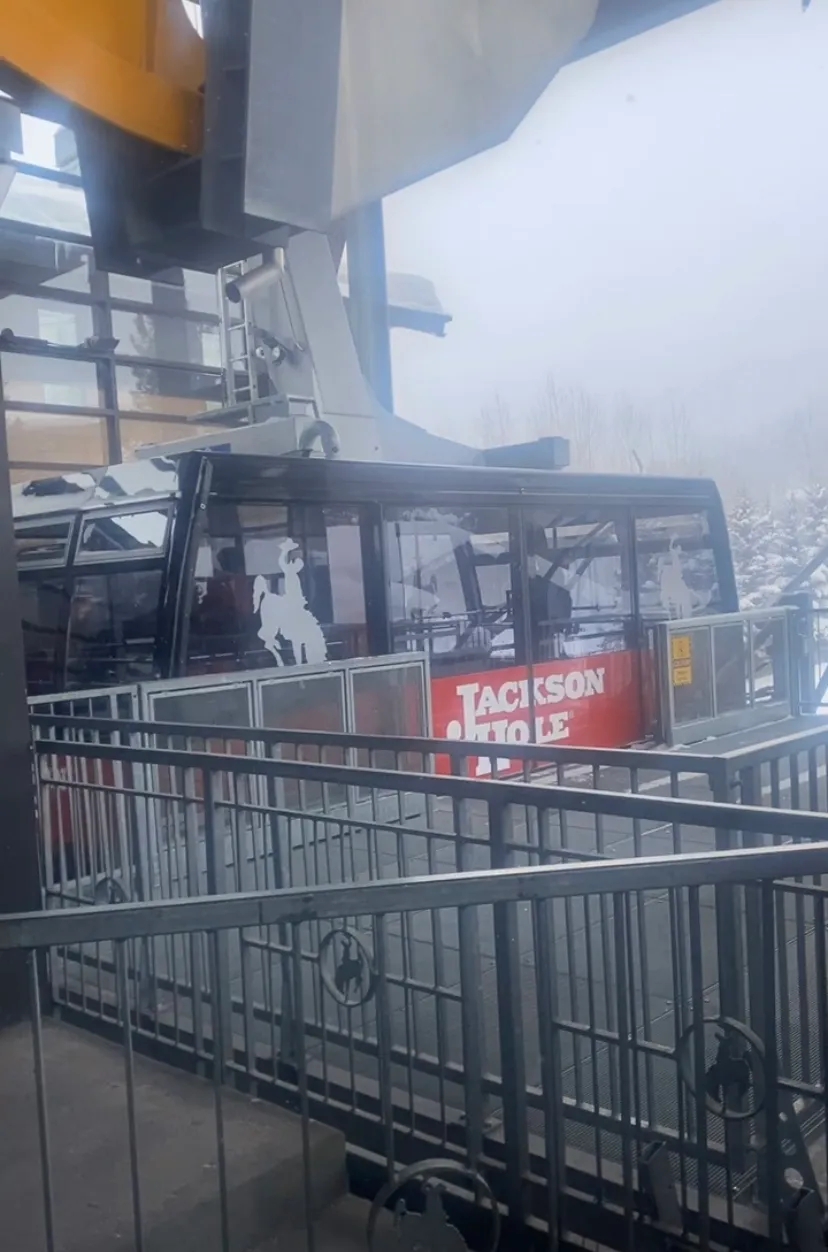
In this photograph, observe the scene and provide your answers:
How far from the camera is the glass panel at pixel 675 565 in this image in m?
9.32

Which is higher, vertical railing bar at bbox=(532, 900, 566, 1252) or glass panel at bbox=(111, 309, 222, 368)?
glass panel at bbox=(111, 309, 222, 368)

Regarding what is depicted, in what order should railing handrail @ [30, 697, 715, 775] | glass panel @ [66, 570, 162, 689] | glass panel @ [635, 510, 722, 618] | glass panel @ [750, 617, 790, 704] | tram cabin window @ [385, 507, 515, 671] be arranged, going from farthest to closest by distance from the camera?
glass panel @ [750, 617, 790, 704]
glass panel @ [635, 510, 722, 618]
tram cabin window @ [385, 507, 515, 671]
glass panel @ [66, 570, 162, 689]
railing handrail @ [30, 697, 715, 775]

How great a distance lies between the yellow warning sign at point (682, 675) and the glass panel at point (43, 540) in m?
4.85

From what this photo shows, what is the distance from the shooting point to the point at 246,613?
20.7 ft

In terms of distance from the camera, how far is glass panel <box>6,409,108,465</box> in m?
13.3

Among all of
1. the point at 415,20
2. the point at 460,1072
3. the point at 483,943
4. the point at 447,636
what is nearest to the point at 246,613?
the point at 447,636

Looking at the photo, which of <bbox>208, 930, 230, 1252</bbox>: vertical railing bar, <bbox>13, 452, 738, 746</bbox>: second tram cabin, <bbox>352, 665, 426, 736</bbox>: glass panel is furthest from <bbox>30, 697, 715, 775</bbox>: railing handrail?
<bbox>352, 665, 426, 736</bbox>: glass panel

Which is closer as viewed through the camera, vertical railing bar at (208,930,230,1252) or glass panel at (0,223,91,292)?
vertical railing bar at (208,930,230,1252)

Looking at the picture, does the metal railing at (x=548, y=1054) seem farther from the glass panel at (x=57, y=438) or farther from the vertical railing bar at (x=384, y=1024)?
the glass panel at (x=57, y=438)

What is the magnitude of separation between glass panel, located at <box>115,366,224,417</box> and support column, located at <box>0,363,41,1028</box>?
1079 cm

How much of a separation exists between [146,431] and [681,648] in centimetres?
852

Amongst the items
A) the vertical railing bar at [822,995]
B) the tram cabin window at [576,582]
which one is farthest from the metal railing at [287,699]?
the vertical railing bar at [822,995]

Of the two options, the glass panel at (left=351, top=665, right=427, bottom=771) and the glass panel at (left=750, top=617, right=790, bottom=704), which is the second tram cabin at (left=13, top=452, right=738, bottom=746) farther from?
the glass panel at (left=750, top=617, right=790, bottom=704)

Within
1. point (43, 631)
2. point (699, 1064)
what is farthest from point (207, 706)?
point (699, 1064)
